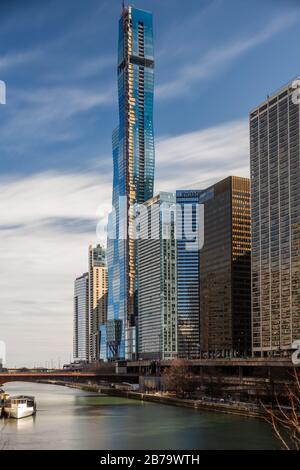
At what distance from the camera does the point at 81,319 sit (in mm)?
128875

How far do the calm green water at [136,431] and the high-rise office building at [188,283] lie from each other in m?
47.1

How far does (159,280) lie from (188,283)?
3551 mm

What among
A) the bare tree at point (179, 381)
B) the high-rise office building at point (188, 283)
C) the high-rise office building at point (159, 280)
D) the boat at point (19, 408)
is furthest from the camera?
the high-rise office building at point (159, 280)

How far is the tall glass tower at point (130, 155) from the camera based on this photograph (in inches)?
3307

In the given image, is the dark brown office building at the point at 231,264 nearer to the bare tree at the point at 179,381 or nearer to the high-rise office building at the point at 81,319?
the bare tree at the point at 179,381

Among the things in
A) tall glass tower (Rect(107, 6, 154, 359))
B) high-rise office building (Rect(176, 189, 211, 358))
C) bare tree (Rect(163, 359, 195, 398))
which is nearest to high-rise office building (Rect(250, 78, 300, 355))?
bare tree (Rect(163, 359, 195, 398))

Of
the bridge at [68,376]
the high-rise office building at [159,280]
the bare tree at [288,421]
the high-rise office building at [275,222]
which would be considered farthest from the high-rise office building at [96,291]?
the bare tree at [288,421]

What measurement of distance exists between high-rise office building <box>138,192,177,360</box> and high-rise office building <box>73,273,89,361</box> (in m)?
42.8

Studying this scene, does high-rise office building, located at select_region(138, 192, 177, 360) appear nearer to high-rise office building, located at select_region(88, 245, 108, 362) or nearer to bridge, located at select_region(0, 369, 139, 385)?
bridge, located at select_region(0, 369, 139, 385)

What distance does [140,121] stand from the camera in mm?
84688

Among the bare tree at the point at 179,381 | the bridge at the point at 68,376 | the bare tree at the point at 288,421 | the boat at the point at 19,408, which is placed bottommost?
the bridge at the point at 68,376
